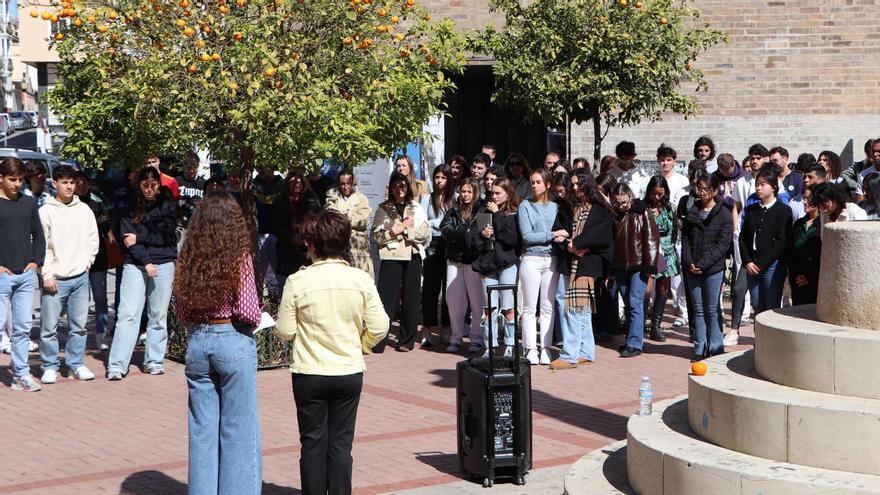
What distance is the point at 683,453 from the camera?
691 centimetres

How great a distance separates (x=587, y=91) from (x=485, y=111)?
8043 millimetres

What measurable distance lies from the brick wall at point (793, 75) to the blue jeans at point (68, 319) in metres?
13.8

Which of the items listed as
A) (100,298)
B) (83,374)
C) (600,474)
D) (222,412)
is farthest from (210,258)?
(100,298)

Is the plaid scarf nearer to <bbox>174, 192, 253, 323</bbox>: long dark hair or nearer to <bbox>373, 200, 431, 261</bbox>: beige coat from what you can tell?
<bbox>373, 200, 431, 261</bbox>: beige coat

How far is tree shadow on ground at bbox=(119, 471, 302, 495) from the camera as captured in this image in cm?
789

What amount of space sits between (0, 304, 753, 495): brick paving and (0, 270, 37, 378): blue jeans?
30cm

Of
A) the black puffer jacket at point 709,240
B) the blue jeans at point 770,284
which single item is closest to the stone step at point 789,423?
the black puffer jacket at point 709,240

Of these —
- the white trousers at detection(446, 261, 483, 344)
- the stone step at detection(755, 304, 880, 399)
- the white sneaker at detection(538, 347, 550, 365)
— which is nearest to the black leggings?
the white trousers at detection(446, 261, 483, 344)

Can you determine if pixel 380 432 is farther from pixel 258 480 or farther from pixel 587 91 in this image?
pixel 587 91

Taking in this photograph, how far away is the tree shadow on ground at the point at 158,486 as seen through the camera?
789 centimetres

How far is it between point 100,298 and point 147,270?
1.90 meters

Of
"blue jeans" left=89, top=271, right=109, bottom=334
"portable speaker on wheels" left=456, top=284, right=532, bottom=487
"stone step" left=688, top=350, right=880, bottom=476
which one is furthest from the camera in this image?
"blue jeans" left=89, top=271, right=109, bottom=334

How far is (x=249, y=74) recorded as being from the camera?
10.5m

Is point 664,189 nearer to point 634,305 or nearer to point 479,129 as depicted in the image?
point 634,305
